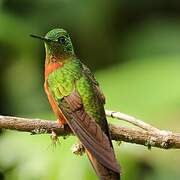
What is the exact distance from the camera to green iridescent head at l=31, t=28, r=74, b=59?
414 centimetres

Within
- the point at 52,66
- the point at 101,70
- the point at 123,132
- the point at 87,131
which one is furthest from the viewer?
the point at 101,70

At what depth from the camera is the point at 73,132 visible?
3998 millimetres

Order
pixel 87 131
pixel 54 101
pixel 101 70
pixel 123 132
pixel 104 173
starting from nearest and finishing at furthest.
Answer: pixel 104 173, pixel 87 131, pixel 123 132, pixel 54 101, pixel 101 70

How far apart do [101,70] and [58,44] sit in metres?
3.21

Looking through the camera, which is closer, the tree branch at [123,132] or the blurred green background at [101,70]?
the tree branch at [123,132]

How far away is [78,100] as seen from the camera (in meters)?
4.09

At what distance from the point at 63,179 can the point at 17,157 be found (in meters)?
0.47

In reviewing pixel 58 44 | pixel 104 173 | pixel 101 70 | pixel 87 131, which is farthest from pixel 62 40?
pixel 101 70

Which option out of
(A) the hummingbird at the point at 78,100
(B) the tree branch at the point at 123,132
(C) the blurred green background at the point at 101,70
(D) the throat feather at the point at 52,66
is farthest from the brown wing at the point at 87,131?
(C) the blurred green background at the point at 101,70

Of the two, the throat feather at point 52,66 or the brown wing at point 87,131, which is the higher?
the throat feather at point 52,66

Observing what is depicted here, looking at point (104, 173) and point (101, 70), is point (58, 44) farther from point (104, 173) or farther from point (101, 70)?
point (101, 70)

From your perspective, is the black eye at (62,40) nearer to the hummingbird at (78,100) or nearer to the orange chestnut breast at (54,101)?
the hummingbird at (78,100)

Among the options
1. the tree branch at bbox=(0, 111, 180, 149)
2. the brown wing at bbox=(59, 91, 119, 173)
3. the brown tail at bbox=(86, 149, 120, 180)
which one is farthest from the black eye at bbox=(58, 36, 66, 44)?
the brown tail at bbox=(86, 149, 120, 180)

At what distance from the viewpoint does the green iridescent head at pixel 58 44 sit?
4.14 metres
